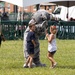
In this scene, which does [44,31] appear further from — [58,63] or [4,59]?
[4,59]

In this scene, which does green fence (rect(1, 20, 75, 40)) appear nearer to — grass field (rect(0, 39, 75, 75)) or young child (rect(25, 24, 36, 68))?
grass field (rect(0, 39, 75, 75))

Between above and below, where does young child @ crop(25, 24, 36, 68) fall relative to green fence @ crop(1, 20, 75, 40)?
above

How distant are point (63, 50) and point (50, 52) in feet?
23.2

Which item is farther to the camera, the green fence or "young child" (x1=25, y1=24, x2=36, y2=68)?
the green fence

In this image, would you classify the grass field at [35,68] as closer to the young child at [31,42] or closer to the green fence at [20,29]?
the young child at [31,42]

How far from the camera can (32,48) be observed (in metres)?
16.1

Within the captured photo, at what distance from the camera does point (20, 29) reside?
3097 centimetres

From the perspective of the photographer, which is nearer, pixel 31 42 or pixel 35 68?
pixel 35 68

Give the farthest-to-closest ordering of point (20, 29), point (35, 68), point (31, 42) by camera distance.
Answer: point (20, 29) → point (31, 42) → point (35, 68)

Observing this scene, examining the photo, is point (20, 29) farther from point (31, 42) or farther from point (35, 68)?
point (35, 68)

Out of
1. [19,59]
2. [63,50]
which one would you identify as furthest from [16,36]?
[19,59]

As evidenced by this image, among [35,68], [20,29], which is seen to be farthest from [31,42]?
[20,29]

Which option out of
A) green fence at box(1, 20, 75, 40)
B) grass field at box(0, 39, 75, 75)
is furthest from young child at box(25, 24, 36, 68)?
green fence at box(1, 20, 75, 40)

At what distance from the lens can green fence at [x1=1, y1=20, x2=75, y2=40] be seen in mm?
31250
